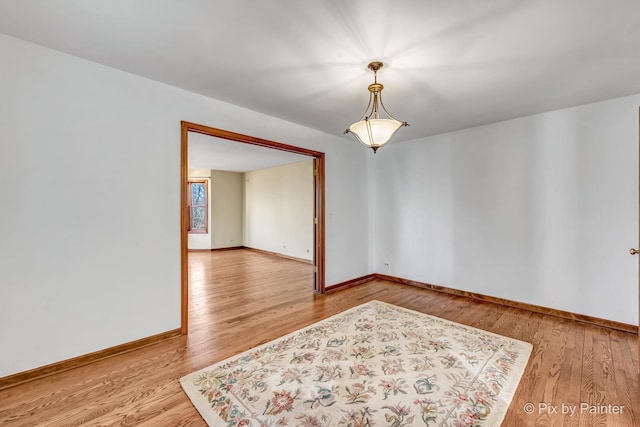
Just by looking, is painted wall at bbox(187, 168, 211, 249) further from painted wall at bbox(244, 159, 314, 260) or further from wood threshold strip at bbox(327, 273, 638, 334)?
wood threshold strip at bbox(327, 273, 638, 334)

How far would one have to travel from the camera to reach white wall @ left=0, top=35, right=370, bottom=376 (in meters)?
1.98

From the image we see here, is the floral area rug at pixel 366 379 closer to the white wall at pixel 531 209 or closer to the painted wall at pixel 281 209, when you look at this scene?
the white wall at pixel 531 209

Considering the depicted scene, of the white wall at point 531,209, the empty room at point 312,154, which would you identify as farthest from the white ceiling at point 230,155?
the white wall at point 531,209

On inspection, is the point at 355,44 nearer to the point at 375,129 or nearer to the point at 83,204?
the point at 375,129

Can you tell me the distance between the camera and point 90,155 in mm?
2271

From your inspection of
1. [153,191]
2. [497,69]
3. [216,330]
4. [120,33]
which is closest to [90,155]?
[153,191]

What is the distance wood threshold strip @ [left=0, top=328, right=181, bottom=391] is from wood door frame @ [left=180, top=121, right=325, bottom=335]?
0.83 feet

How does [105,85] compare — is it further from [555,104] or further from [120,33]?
[555,104]

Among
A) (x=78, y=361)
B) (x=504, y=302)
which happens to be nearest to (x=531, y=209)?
(x=504, y=302)

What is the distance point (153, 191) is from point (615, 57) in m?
4.14

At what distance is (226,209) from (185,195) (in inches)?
233

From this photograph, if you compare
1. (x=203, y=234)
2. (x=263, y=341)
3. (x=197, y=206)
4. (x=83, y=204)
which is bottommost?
(x=263, y=341)

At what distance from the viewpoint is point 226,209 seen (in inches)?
335

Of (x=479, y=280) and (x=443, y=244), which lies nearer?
(x=479, y=280)
